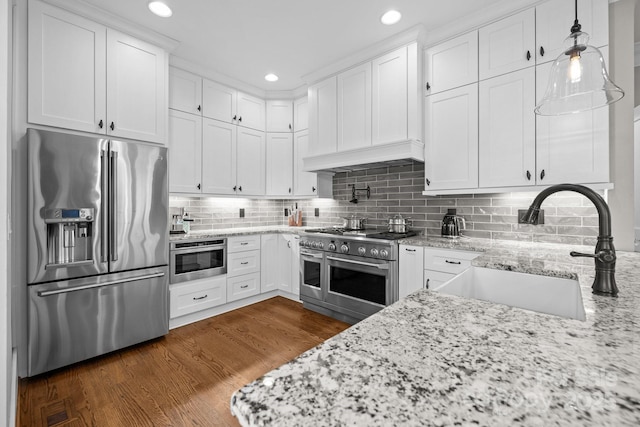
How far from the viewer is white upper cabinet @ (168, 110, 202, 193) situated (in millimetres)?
3018

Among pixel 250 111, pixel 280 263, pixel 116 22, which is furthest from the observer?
pixel 250 111

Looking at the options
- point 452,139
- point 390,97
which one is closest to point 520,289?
point 452,139

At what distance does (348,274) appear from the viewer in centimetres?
290

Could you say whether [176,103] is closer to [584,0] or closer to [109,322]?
[109,322]

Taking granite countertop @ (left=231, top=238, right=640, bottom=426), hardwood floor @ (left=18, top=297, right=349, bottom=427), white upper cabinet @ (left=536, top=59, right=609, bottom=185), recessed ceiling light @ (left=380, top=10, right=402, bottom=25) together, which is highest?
recessed ceiling light @ (left=380, top=10, right=402, bottom=25)

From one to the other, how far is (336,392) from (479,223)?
106 inches

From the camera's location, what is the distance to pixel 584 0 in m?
1.96

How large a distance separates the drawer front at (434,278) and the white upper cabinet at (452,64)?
1.64m

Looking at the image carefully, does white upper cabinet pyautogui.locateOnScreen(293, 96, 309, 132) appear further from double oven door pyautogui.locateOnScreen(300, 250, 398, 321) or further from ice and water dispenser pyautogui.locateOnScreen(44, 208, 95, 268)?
ice and water dispenser pyautogui.locateOnScreen(44, 208, 95, 268)

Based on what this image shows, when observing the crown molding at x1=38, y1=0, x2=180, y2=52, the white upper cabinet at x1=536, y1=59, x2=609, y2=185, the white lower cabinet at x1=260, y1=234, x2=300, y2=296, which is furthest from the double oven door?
the crown molding at x1=38, y1=0, x2=180, y2=52

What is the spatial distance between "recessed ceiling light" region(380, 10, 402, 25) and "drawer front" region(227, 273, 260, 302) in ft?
9.67

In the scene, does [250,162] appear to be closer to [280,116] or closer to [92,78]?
[280,116]

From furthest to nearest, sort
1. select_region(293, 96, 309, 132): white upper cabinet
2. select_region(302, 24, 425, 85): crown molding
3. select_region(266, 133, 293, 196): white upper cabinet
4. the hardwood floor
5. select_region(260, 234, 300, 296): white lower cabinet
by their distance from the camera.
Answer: select_region(266, 133, 293, 196): white upper cabinet, select_region(293, 96, 309, 132): white upper cabinet, select_region(260, 234, 300, 296): white lower cabinet, select_region(302, 24, 425, 85): crown molding, the hardwood floor

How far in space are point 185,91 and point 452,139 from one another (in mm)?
2803
